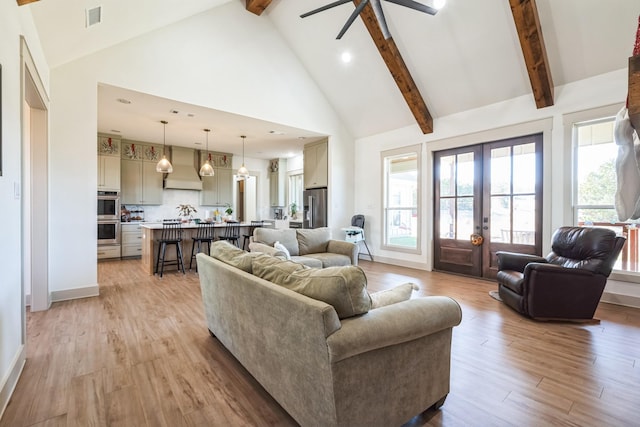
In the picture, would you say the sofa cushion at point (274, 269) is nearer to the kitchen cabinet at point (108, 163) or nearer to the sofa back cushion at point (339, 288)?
the sofa back cushion at point (339, 288)

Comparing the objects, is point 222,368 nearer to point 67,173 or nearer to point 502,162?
point 67,173

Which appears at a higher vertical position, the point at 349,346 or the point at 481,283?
the point at 349,346

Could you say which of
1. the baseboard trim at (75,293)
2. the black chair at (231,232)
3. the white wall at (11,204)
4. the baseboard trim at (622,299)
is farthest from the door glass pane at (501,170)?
the baseboard trim at (75,293)

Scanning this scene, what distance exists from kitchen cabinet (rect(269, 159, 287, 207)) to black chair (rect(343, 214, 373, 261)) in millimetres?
3348

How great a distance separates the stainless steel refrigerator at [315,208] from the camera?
689 centimetres

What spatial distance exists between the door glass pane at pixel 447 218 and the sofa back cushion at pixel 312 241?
7.57 ft

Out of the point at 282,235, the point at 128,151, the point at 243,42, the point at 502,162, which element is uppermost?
the point at 243,42

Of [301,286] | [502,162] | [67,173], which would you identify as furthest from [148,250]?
[502,162]

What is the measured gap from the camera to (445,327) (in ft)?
5.28

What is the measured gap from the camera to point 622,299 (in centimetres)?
374

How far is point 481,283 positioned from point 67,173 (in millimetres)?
6072

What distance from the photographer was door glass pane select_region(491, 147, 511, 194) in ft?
15.7

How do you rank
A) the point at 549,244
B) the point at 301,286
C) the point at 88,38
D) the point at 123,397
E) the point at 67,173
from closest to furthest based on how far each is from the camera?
the point at 301,286 → the point at 123,397 → the point at 88,38 → the point at 67,173 → the point at 549,244

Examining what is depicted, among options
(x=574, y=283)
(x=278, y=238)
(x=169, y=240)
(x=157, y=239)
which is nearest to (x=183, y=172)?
(x=157, y=239)
